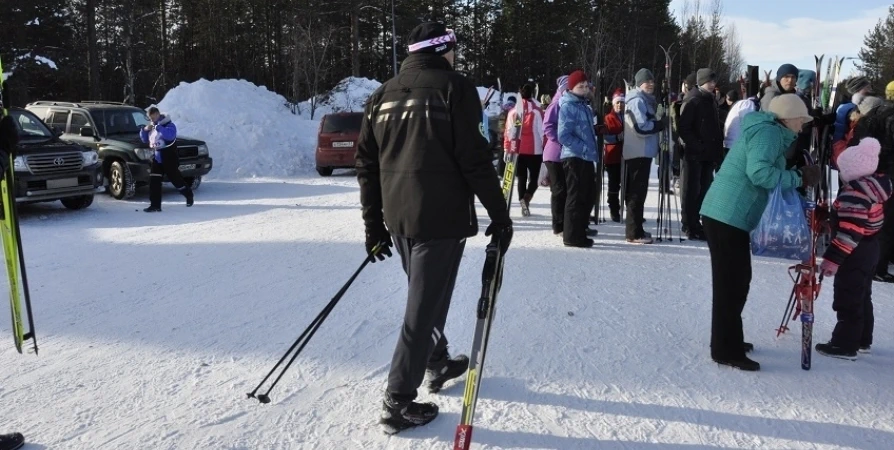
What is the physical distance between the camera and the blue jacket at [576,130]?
284 inches

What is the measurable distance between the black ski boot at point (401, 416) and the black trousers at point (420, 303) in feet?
0.14

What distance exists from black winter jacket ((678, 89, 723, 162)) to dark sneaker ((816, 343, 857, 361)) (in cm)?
357

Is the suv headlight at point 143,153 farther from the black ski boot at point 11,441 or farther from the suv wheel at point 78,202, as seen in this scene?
the black ski boot at point 11,441

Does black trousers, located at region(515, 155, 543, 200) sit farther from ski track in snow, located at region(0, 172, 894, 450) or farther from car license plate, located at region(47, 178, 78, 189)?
car license plate, located at region(47, 178, 78, 189)

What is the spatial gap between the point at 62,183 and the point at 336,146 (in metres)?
7.20

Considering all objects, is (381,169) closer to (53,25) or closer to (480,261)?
(480,261)

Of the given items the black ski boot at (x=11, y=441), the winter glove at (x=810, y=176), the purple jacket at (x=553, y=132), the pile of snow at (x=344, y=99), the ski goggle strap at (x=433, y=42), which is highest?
the pile of snow at (x=344, y=99)

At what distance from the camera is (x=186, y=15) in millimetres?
39062

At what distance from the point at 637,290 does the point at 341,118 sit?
1291 cm

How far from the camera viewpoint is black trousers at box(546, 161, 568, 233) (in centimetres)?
784

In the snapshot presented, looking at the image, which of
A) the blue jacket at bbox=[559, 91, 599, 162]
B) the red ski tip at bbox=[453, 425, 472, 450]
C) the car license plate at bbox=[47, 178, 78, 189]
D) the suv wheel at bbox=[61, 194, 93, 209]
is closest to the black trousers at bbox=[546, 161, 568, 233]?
the blue jacket at bbox=[559, 91, 599, 162]

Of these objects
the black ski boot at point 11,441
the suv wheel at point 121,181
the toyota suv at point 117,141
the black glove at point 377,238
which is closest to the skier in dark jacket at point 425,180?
the black glove at point 377,238

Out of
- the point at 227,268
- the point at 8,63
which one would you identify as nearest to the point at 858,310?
the point at 227,268

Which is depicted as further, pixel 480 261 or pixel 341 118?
pixel 341 118
